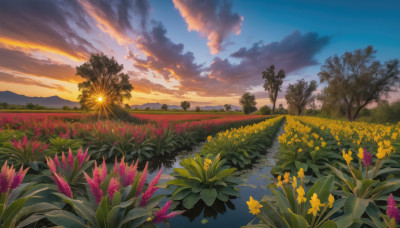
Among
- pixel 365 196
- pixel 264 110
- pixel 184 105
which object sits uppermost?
pixel 184 105

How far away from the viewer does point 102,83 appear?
23906mm

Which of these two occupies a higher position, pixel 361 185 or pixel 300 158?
pixel 361 185

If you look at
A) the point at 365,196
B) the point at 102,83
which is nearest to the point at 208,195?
the point at 365,196

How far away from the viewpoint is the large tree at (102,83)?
22531 millimetres

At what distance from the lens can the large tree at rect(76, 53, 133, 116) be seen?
22.5m

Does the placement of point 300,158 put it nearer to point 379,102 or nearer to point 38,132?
point 38,132

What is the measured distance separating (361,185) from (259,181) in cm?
211

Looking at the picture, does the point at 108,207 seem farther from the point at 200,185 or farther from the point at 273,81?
the point at 273,81

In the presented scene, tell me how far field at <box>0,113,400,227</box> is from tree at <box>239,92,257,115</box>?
68.4 m

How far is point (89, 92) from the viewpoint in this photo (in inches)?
902

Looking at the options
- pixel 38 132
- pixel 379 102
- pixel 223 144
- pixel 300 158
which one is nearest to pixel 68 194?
pixel 223 144

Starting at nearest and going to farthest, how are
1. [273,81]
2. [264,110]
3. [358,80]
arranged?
[358,80]
[273,81]
[264,110]

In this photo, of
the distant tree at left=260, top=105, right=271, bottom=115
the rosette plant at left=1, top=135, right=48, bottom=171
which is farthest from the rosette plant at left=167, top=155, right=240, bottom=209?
the distant tree at left=260, top=105, right=271, bottom=115

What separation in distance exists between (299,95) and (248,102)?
20.8 m
